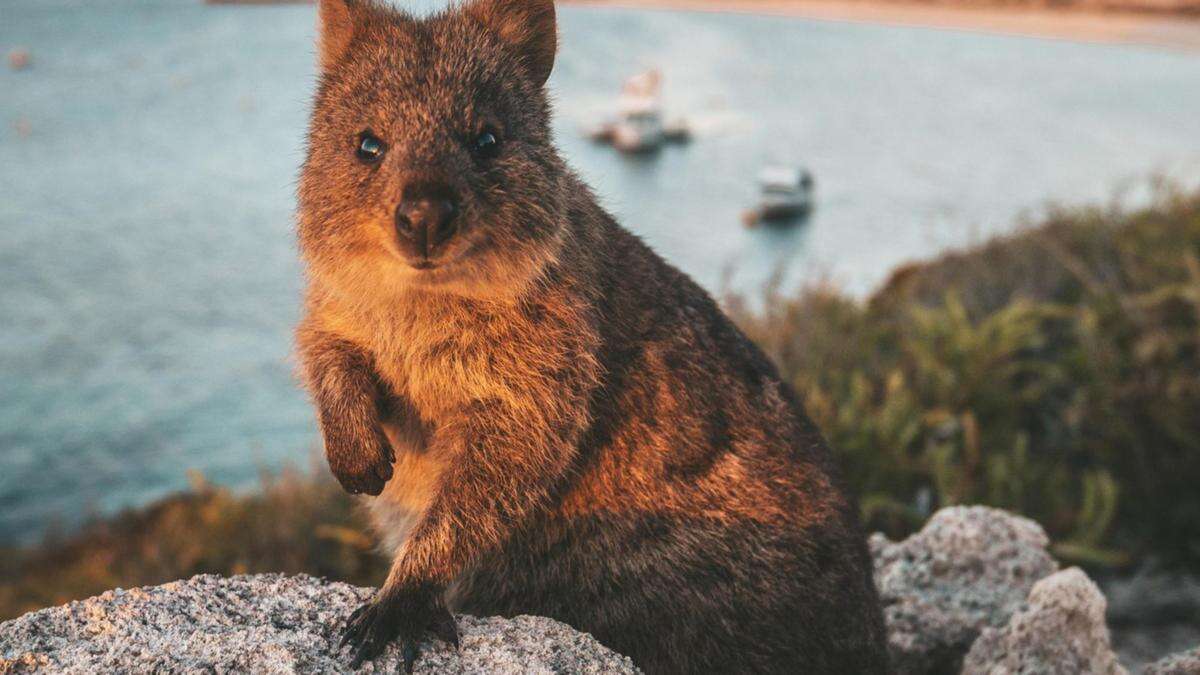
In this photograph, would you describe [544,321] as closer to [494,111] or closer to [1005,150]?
[494,111]

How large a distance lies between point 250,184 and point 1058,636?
39905mm

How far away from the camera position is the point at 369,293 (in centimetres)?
379

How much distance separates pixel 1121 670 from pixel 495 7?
167 inches

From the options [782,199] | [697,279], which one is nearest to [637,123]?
[782,199]

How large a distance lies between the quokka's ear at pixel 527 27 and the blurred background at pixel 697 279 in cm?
24

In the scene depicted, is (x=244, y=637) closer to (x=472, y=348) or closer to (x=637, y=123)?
(x=472, y=348)

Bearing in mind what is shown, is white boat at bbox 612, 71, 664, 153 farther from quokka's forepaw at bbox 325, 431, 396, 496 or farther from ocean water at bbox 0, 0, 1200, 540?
quokka's forepaw at bbox 325, 431, 396, 496

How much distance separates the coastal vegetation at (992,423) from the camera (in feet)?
28.0

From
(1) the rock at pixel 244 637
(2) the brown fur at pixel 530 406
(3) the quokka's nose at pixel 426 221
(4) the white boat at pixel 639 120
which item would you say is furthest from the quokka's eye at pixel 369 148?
(4) the white boat at pixel 639 120

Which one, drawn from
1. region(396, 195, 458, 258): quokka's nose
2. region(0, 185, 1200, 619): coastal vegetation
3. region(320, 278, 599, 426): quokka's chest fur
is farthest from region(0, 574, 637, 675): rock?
region(0, 185, 1200, 619): coastal vegetation

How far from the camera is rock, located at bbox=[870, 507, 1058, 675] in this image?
5.33m

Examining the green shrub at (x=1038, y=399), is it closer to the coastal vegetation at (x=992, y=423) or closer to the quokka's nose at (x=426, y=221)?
Answer: the coastal vegetation at (x=992, y=423)

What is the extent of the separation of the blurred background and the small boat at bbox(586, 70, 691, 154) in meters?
0.19

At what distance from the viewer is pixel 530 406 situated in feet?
12.8
